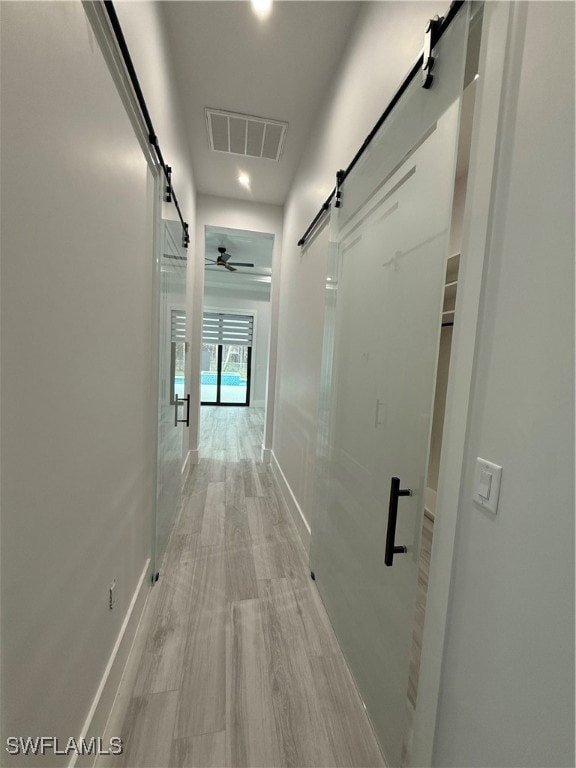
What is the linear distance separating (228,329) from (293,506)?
6.50m

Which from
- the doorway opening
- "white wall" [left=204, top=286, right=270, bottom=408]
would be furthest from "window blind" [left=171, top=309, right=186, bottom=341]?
"white wall" [left=204, top=286, right=270, bottom=408]

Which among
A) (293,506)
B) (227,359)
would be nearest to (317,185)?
(293,506)

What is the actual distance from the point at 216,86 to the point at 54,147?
7.61 ft

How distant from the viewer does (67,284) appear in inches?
33.4

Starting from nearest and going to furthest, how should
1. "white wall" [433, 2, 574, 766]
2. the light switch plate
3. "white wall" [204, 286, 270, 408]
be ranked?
"white wall" [433, 2, 574, 766] < the light switch plate < "white wall" [204, 286, 270, 408]

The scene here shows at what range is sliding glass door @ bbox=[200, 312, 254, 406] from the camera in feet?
27.9

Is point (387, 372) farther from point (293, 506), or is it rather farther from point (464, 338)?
point (293, 506)

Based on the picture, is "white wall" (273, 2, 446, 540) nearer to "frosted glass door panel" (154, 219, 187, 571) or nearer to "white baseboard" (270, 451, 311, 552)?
"white baseboard" (270, 451, 311, 552)

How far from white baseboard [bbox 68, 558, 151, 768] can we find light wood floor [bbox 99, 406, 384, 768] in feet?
0.21

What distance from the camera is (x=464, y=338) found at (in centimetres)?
84

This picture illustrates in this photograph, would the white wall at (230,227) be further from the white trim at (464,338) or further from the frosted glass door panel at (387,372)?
the white trim at (464,338)

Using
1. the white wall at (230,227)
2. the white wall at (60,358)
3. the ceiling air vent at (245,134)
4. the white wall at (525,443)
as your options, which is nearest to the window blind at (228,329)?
the white wall at (230,227)

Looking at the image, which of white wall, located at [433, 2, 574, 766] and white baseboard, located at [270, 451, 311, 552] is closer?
white wall, located at [433, 2, 574, 766]

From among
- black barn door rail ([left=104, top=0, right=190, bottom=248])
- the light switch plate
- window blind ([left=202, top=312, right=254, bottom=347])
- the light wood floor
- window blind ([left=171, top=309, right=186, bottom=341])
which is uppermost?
black barn door rail ([left=104, top=0, right=190, bottom=248])
